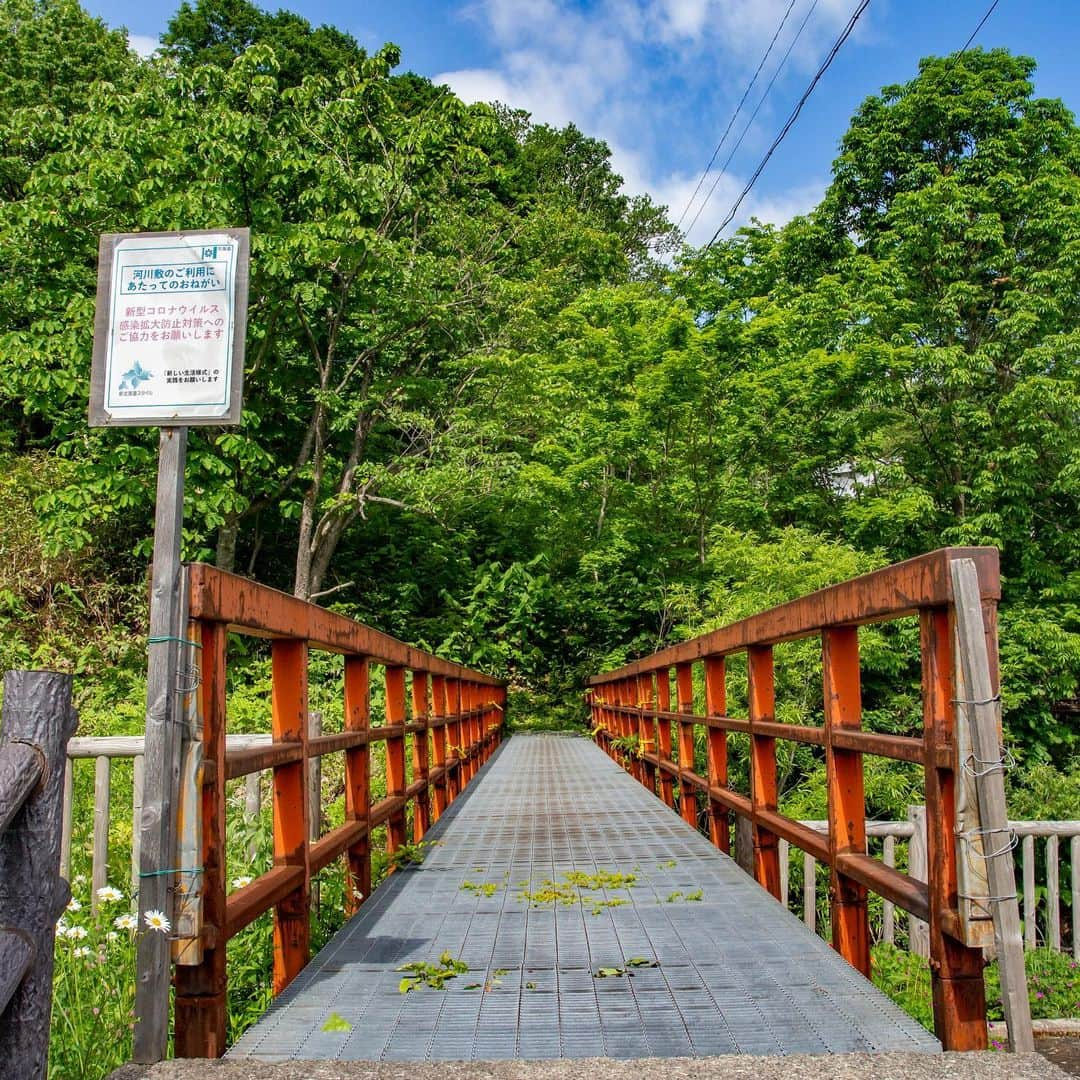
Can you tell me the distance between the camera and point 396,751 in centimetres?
512

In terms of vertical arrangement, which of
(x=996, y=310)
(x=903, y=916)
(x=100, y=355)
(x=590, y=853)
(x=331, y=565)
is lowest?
(x=903, y=916)

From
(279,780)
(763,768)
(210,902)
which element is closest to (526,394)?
(763,768)

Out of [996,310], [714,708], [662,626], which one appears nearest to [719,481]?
[662,626]

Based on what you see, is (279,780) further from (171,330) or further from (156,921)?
(171,330)

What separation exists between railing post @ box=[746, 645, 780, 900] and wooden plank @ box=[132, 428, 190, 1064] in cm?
255

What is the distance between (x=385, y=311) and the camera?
1603 cm

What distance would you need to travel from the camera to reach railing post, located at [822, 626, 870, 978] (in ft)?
10.2

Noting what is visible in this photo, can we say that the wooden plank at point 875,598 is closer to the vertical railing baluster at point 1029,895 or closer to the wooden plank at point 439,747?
the wooden plank at point 439,747

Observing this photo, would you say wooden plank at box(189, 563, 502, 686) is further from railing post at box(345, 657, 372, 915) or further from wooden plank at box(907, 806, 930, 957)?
wooden plank at box(907, 806, 930, 957)

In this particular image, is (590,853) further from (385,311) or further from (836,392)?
(836,392)

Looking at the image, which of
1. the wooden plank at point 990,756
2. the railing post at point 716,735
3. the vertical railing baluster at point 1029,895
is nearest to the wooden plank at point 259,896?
the wooden plank at point 990,756

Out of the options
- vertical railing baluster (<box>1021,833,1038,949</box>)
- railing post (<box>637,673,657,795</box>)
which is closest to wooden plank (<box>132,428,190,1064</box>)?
vertical railing baluster (<box>1021,833,1038,949</box>)

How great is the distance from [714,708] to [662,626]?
15156 millimetres

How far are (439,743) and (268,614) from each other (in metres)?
4.71
